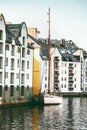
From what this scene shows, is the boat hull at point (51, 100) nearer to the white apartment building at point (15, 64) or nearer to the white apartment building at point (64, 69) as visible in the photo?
the white apartment building at point (15, 64)

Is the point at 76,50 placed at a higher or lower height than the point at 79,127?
higher

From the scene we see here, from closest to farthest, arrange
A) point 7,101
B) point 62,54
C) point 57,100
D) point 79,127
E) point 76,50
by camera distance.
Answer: point 79,127 → point 7,101 → point 57,100 → point 62,54 → point 76,50

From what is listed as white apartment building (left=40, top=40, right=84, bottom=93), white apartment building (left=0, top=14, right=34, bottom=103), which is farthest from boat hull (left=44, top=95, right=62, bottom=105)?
white apartment building (left=40, top=40, right=84, bottom=93)

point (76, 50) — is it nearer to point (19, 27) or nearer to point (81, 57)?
point (81, 57)

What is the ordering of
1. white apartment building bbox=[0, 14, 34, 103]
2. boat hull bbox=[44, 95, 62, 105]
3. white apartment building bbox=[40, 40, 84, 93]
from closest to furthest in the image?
white apartment building bbox=[0, 14, 34, 103] → boat hull bbox=[44, 95, 62, 105] → white apartment building bbox=[40, 40, 84, 93]

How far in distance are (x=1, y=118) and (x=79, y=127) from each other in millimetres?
13206

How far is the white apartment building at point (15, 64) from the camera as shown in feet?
277

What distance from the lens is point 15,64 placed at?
89688 millimetres

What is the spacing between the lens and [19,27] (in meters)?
92.2

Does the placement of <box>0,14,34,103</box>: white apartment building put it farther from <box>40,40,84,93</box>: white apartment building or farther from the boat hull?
<box>40,40,84,93</box>: white apartment building

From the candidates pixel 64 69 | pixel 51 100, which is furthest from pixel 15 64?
pixel 64 69

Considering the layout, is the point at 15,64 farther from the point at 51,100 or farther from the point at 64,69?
the point at 64,69

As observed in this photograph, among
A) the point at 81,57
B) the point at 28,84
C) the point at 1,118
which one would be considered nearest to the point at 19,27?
the point at 28,84

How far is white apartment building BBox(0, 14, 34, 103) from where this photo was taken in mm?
84375
